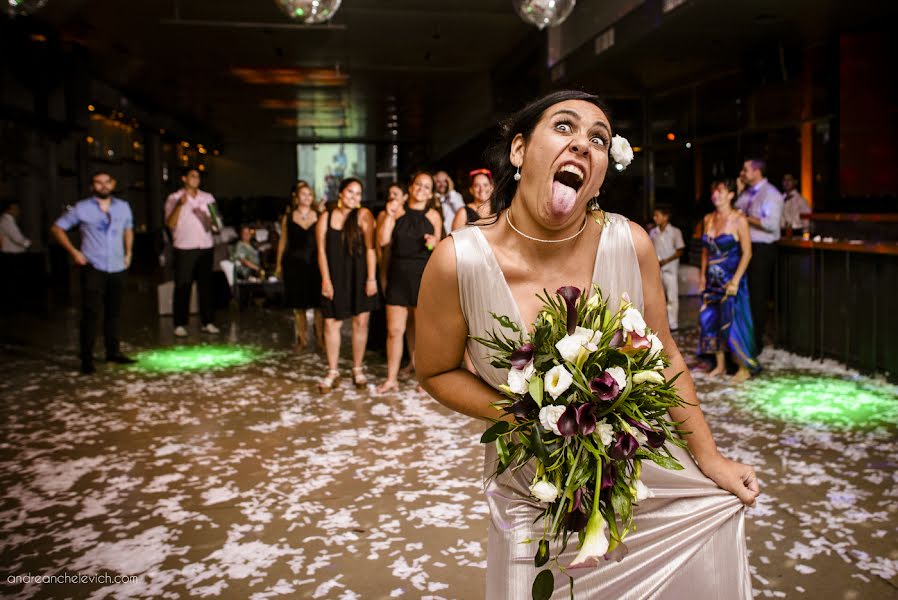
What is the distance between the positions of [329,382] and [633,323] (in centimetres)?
548

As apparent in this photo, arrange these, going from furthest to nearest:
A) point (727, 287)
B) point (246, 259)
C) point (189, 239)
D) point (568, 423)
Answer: point (246, 259) < point (189, 239) < point (727, 287) < point (568, 423)

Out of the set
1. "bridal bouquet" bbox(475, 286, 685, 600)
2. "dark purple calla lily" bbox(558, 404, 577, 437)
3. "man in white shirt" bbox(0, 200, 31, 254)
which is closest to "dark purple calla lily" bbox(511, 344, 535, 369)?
"bridal bouquet" bbox(475, 286, 685, 600)

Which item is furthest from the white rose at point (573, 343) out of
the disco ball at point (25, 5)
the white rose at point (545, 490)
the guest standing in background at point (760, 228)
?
the guest standing in background at point (760, 228)

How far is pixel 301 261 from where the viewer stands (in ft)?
28.0

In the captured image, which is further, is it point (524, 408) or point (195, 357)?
point (195, 357)

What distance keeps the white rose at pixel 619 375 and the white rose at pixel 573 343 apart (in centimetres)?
6

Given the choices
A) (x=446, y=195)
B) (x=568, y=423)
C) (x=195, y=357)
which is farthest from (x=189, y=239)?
(x=568, y=423)

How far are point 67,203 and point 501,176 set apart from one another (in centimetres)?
1743

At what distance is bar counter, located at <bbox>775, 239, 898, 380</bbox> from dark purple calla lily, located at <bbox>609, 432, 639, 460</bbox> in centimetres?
603

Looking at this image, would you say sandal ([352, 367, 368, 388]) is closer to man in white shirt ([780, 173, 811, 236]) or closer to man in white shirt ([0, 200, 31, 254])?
man in white shirt ([780, 173, 811, 236])

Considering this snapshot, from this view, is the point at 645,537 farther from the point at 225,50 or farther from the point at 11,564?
the point at 225,50

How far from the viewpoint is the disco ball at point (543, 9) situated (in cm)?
634

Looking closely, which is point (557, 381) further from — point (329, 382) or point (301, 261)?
point (301, 261)

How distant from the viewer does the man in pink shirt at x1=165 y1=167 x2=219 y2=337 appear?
948 centimetres
